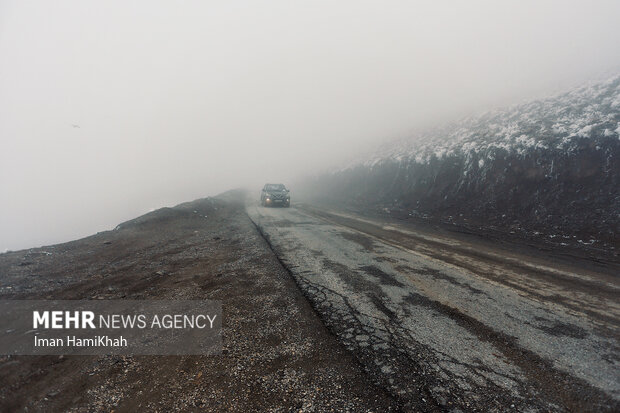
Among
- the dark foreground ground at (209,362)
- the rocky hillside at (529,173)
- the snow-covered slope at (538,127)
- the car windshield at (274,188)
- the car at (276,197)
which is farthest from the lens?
the car windshield at (274,188)

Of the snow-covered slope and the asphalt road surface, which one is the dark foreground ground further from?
the snow-covered slope

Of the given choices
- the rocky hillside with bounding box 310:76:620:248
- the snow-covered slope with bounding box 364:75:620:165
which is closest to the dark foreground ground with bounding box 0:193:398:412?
the rocky hillside with bounding box 310:76:620:248

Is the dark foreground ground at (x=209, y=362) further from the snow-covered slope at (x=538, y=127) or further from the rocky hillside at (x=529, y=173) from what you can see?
the snow-covered slope at (x=538, y=127)

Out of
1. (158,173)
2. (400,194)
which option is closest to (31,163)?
(158,173)

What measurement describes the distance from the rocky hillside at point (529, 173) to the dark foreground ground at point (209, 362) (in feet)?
36.8

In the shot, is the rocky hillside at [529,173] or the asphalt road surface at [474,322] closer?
the asphalt road surface at [474,322]

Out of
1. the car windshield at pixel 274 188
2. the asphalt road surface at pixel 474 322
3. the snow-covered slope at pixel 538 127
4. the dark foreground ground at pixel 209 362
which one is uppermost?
the snow-covered slope at pixel 538 127

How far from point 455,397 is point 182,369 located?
3445 millimetres

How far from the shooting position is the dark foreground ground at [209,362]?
3.14 metres

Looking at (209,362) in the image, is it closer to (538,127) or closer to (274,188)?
(274,188)

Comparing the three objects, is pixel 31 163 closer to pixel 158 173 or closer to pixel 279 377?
pixel 158 173

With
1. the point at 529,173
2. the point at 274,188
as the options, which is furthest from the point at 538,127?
the point at 274,188

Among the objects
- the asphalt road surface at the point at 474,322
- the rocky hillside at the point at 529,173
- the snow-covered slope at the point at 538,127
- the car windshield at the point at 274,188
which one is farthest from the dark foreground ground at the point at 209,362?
the snow-covered slope at the point at 538,127

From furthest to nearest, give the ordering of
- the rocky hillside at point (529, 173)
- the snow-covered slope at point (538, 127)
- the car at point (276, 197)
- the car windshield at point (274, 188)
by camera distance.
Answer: the car windshield at point (274, 188) < the car at point (276, 197) < the snow-covered slope at point (538, 127) < the rocky hillside at point (529, 173)
